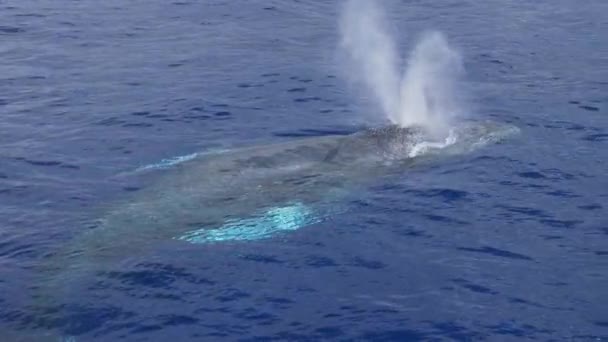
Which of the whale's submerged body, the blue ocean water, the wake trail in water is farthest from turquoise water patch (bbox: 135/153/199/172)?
the wake trail in water

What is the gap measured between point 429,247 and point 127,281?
781 cm

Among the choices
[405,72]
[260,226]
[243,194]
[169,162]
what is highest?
[405,72]

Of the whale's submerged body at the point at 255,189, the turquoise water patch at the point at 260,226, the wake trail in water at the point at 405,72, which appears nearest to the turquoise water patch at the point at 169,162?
the whale's submerged body at the point at 255,189

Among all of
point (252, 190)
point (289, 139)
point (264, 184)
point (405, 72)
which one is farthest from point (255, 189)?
point (405, 72)

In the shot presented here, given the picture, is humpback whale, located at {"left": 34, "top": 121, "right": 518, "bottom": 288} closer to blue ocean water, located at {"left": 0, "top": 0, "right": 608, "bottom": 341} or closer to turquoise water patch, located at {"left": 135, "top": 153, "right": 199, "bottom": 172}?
turquoise water patch, located at {"left": 135, "top": 153, "right": 199, "bottom": 172}

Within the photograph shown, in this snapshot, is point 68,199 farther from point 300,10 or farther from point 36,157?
point 300,10

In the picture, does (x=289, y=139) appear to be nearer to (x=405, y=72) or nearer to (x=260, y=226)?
(x=260, y=226)

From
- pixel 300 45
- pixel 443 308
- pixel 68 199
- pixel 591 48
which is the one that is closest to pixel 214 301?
pixel 443 308

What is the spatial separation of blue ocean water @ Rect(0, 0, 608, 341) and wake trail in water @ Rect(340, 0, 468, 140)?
0.80 m

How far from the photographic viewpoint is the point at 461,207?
29.2 meters

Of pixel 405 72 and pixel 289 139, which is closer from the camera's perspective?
pixel 289 139

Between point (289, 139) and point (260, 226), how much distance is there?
24.2 feet

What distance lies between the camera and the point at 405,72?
41.7 m

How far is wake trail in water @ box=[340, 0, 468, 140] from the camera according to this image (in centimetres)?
3681
